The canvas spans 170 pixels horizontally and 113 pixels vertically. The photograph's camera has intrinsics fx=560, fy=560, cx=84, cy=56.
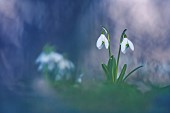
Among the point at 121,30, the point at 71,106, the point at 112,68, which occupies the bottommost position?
the point at 71,106

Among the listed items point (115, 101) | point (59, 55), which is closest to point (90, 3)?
point (59, 55)

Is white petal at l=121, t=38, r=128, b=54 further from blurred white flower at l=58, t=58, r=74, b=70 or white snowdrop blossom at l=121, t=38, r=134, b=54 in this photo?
blurred white flower at l=58, t=58, r=74, b=70

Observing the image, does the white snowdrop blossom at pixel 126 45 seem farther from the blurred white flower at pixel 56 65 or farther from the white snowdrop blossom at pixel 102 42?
the blurred white flower at pixel 56 65

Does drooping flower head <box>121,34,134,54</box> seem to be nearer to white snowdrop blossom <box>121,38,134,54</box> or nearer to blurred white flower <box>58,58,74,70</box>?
white snowdrop blossom <box>121,38,134,54</box>

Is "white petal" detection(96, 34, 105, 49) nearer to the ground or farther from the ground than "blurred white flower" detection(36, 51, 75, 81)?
farther from the ground

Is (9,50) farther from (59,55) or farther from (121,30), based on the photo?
(121,30)

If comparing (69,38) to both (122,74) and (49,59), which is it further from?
(122,74)

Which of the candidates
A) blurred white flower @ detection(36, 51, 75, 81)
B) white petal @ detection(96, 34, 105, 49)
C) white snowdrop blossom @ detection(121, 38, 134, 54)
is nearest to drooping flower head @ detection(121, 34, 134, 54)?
white snowdrop blossom @ detection(121, 38, 134, 54)

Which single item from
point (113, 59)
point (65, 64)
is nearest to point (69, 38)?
point (65, 64)
